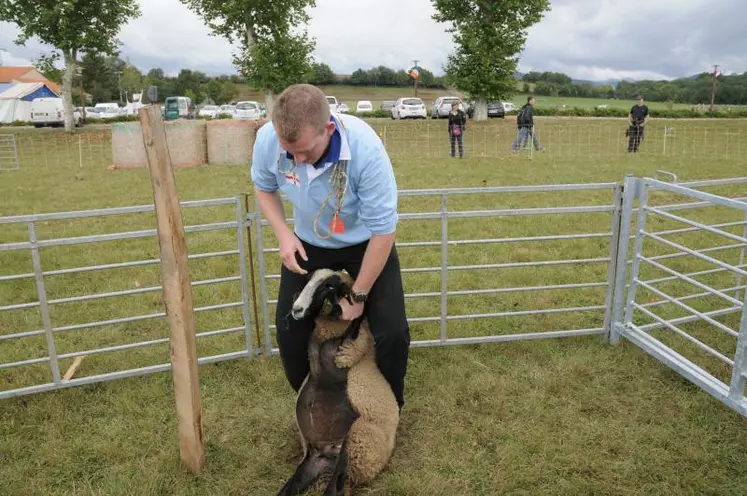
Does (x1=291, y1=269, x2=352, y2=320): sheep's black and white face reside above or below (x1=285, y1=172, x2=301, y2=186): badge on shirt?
below

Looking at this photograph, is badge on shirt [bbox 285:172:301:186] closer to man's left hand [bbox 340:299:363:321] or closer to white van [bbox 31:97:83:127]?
→ man's left hand [bbox 340:299:363:321]

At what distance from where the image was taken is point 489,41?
109 ft

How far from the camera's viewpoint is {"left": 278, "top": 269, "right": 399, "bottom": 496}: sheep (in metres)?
3.24

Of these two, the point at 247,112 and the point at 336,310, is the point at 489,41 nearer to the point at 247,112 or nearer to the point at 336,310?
the point at 247,112

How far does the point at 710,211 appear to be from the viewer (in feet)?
31.2

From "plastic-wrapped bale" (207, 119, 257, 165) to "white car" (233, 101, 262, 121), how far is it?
18.7m

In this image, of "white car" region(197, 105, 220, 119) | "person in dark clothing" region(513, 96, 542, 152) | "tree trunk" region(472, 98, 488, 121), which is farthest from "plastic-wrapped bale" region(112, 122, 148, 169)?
"white car" region(197, 105, 220, 119)

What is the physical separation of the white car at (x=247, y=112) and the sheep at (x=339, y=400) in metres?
34.7

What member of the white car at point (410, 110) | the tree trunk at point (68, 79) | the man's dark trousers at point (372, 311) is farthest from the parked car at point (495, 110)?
the man's dark trousers at point (372, 311)

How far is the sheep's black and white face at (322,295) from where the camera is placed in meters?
3.12

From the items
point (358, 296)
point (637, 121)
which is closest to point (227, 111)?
point (637, 121)

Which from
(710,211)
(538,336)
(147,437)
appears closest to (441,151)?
(710,211)

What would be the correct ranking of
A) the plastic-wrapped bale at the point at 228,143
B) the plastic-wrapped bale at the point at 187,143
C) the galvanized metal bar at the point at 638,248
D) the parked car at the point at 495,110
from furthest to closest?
the parked car at the point at 495,110, the plastic-wrapped bale at the point at 228,143, the plastic-wrapped bale at the point at 187,143, the galvanized metal bar at the point at 638,248

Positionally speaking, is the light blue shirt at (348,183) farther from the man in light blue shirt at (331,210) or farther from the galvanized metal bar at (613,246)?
the galvanized metal bar at (613,246)
